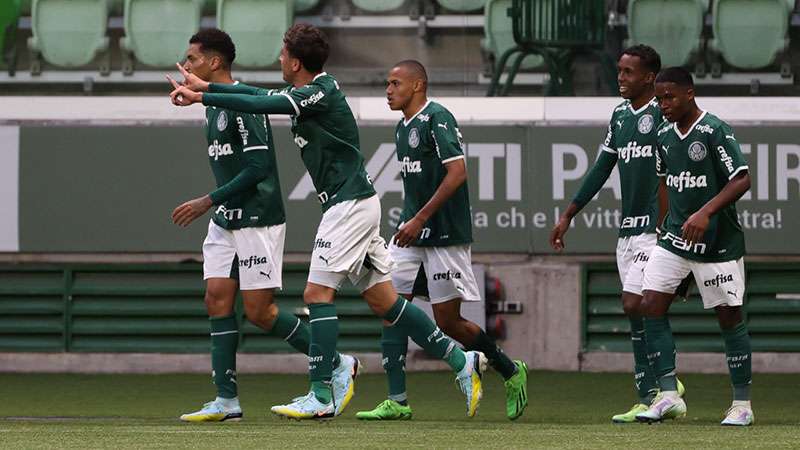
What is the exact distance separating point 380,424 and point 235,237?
122 cm

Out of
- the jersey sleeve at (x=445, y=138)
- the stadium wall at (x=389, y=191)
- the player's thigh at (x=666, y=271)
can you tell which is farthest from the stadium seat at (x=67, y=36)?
the player's thigh at (x=666, y=271)

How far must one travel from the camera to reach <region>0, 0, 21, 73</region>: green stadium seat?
13.6m

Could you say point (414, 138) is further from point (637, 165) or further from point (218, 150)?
point (637, 165)

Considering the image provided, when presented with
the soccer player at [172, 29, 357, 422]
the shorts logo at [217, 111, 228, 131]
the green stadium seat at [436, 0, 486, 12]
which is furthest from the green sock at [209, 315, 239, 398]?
the green stadium seat at [436, 0, 486, 12]

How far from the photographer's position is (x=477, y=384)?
352 inches

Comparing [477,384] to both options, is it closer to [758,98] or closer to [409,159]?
[409,159]

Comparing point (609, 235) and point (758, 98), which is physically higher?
point (758, 98)

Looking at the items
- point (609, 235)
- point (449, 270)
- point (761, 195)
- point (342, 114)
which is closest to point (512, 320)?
point (609, 235)

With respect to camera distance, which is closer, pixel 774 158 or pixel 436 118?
pixel 436 118

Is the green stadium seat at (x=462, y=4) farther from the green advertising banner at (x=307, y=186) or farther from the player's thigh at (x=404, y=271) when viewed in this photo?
the player's thigh at (x=404, y=271)

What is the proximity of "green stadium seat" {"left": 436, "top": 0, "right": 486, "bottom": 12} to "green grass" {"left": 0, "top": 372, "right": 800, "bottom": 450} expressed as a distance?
2787 millimetres

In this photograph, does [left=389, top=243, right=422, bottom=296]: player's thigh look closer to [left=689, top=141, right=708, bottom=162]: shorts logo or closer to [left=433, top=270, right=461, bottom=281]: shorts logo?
[left=433, top=270, right=461, bottom=281]: shorts logo

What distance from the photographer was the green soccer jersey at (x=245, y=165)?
8828 mm

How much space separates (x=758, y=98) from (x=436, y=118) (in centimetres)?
430
